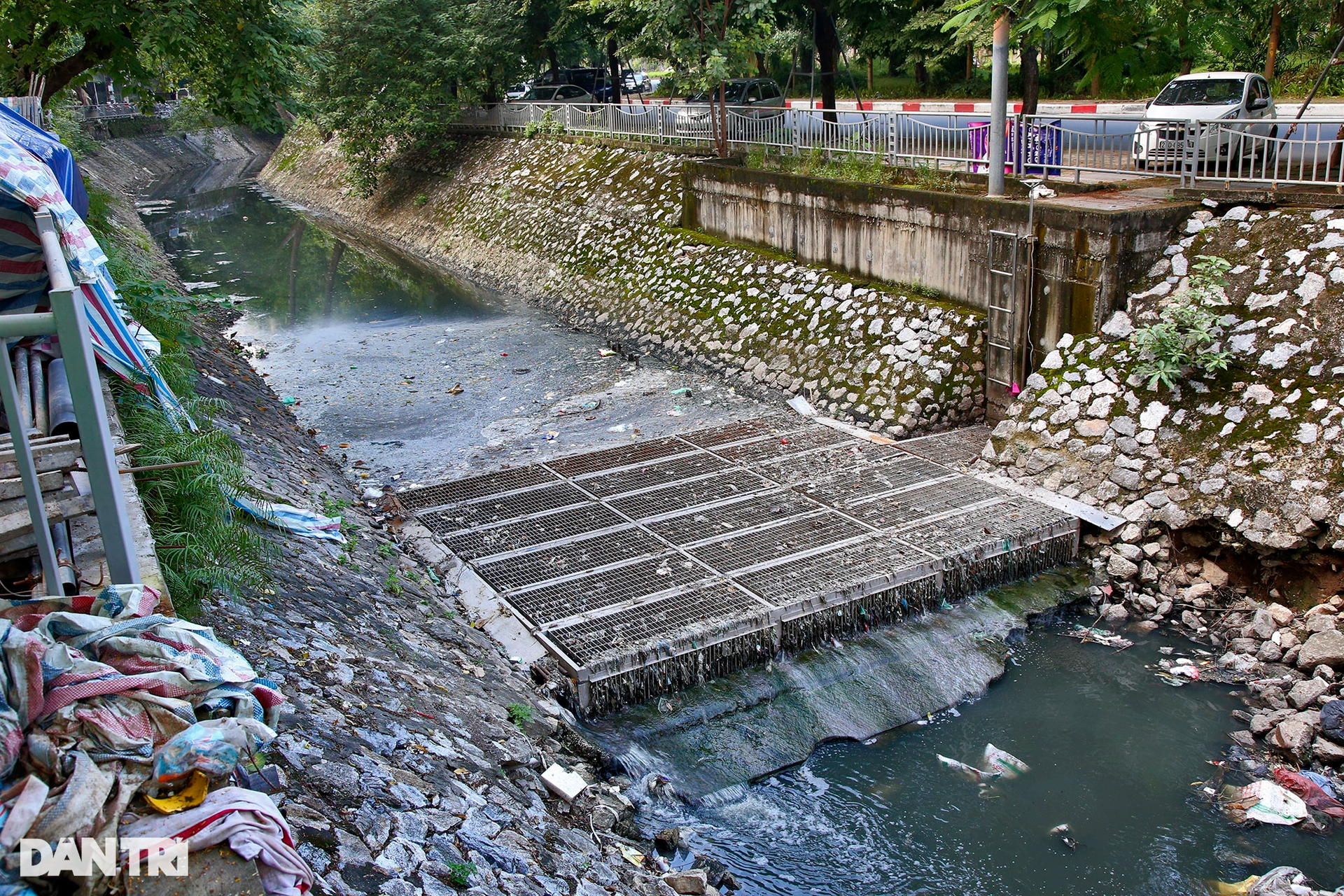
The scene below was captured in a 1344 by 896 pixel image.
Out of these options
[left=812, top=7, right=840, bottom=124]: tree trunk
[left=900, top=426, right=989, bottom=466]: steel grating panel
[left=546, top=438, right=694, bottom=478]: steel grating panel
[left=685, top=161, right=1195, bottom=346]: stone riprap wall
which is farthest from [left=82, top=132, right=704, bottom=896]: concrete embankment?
[left=812, top=7, right=840, bottom=124]: tree trunk

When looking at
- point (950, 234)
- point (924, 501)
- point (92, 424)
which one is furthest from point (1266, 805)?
point (950, 234)

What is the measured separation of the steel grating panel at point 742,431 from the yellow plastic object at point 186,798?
862 cm

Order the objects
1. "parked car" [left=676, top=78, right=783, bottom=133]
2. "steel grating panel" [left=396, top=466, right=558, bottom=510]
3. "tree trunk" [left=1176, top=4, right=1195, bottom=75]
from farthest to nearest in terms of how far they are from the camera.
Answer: "parked car" [left=676, top=78, right=783, bottom=133], "tree trunk" [left=1176, top=4, right=1195, bottom=75], "steel grating panel" [left=396, top=466, right=558, bottom=510]

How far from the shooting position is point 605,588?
840cm

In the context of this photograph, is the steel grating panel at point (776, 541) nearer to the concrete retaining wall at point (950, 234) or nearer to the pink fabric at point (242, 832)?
the concrete retaining wall at point (950, 234)

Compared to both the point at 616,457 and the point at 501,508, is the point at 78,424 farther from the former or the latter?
the point at 616,457

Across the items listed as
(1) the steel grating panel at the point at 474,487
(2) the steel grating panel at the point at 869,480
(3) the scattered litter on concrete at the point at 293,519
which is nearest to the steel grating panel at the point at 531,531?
(1) the steel grating panel at the point at 474,487

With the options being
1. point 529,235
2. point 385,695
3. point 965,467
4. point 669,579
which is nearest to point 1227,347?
point 965,467

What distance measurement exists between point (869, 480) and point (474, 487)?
13.7 feet

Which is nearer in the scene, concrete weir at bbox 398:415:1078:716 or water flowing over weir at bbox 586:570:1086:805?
water flowing over weir at bbox 586:570:1086:805

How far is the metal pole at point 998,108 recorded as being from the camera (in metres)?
10.9

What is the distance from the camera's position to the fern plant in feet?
30.5

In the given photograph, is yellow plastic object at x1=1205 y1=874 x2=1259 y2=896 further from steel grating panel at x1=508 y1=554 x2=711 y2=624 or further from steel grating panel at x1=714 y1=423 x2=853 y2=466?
steel grating panel at x1=714 y1=423 x2=853 y2=466

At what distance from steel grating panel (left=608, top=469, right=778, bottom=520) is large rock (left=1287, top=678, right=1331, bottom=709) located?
4838 mm
